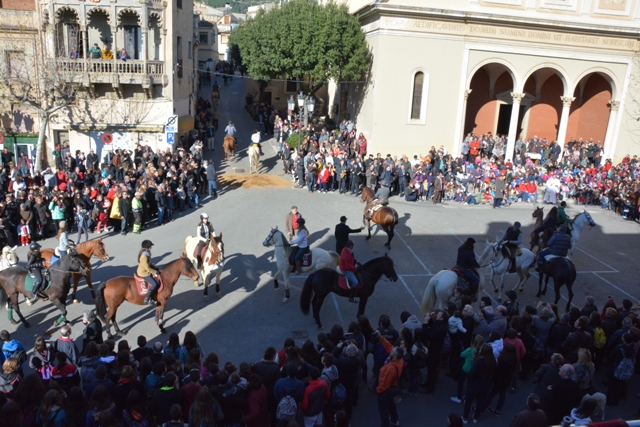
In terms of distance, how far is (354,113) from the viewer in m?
31.8

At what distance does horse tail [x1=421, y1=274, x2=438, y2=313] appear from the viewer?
39.3 ft

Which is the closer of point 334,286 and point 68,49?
point 334,286

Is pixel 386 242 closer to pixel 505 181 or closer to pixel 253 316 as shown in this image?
pixel 253 316

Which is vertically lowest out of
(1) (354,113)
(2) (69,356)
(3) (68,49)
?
(2) (69,356)

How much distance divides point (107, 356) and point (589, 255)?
16.5 metres

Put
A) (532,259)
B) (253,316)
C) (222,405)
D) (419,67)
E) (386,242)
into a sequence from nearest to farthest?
(222,405)
(253,316)
(532,259)
(386,242)
(419,67)

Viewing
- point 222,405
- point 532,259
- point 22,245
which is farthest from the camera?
point 22,245

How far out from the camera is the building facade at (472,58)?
27.3m

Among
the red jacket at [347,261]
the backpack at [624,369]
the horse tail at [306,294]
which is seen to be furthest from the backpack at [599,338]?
the horse tail at [306,294]

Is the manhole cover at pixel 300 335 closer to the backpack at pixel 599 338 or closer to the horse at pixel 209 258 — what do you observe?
the horse at pixel 209 258

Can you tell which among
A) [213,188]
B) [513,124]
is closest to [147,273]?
[213,188]

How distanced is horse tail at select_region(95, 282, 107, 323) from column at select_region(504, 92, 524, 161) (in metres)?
25.2

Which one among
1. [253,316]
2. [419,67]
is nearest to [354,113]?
[419,67]

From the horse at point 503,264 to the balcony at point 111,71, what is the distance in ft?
59.3
